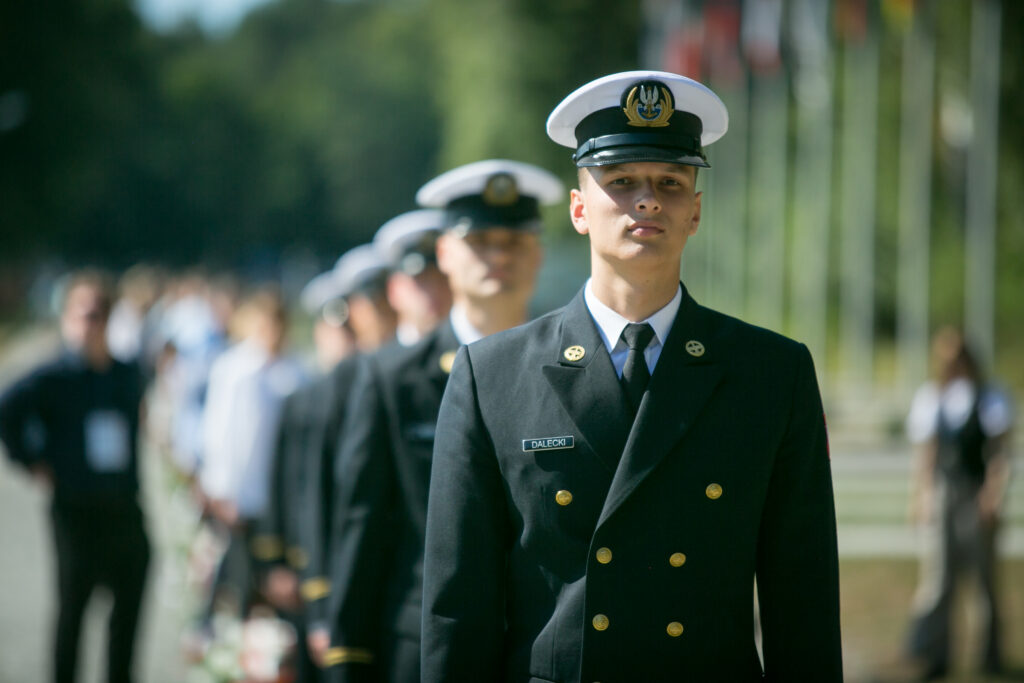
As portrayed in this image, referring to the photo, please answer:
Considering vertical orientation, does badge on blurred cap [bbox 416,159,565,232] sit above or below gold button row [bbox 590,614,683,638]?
above

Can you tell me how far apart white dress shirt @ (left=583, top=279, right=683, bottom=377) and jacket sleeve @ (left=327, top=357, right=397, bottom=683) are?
1.38 m

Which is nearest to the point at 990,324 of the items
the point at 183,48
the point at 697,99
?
the point at 697,99

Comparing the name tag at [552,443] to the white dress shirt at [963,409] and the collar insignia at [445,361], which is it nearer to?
the collar insignia at [445,361]

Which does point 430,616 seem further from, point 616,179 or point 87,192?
point 87,192

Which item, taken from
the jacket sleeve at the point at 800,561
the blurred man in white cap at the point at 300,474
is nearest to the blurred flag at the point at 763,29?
the blurred man in white cap at the point at 300,474

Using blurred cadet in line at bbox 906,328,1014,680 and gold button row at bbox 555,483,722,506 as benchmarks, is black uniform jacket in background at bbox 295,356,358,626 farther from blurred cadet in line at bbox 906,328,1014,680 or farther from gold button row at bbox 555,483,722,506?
blurred cadet in line at bbox 906,328,1014,680

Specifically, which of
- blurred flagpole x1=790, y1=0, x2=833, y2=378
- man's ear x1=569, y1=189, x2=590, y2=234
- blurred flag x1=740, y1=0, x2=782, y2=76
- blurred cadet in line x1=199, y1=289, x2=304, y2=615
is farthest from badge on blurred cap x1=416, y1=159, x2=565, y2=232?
blurred flag x1=740, y1=0, x2=782, y2=76

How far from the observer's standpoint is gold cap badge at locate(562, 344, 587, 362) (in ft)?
8.59

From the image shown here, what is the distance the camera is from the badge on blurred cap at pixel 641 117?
2.57 m

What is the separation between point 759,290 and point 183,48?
65607mm

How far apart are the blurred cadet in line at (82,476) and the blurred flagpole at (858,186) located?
16.7m

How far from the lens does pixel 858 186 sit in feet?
79.9

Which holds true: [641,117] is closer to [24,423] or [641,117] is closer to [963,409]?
[24,423]

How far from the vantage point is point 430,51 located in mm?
75438
